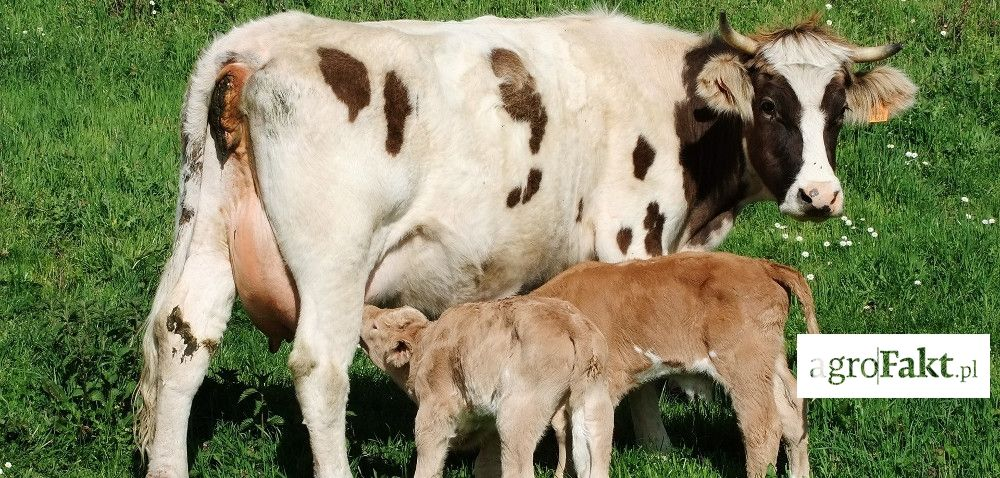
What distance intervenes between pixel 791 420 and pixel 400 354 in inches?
83.6

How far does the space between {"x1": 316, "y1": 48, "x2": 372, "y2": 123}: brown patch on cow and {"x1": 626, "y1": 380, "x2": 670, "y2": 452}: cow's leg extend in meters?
2.41

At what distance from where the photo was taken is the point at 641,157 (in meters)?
8.52

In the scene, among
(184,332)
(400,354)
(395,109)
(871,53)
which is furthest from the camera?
(871,53)

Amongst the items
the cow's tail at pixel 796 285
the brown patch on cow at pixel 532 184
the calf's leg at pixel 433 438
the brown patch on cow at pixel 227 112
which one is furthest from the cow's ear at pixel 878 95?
the brown patch on cow at pixel 227 112

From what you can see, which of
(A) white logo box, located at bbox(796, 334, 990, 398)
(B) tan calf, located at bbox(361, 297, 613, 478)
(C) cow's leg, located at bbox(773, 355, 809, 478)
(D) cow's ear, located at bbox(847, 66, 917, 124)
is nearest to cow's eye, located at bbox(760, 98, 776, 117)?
(D) cow's ear, located at bbox(847, 66, 917, 124)

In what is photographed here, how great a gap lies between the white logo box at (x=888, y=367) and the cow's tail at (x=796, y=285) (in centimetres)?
22

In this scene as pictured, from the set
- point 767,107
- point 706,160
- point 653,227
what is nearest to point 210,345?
point 653,227

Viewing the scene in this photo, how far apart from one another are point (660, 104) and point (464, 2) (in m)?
6.71

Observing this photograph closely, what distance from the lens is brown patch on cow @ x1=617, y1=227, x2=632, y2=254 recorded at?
8.46 metres

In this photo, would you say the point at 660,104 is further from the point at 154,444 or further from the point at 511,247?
the point at 154,444

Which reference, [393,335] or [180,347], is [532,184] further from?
[180,347]

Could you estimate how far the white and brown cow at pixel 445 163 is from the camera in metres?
6.97

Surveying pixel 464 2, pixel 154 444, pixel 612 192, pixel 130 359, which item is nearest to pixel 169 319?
pixel 154 444

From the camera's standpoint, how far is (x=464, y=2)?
15.1m
